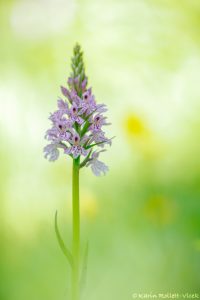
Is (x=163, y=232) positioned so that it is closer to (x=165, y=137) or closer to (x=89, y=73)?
(x=165, y=137)

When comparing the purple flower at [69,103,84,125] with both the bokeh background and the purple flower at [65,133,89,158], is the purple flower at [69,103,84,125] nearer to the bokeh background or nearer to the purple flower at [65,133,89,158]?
the purple flower at [65,133,89,158]

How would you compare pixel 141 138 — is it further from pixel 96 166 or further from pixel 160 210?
pixel 96 166

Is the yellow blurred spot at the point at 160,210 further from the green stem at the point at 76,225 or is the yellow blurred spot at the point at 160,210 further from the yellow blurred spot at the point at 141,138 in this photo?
the green stem at the point at 76,225

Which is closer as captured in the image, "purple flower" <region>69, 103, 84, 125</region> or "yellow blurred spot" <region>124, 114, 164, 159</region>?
"purple flower" <region>69, 103, 84, 125</region>

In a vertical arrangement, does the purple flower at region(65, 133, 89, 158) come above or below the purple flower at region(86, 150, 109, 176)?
above

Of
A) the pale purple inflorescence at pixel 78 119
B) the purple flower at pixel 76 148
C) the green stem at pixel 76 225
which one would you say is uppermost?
the pale purple inflorescence at pixel 78 119

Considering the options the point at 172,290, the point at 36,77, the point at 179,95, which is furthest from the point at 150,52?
the point at 172,290

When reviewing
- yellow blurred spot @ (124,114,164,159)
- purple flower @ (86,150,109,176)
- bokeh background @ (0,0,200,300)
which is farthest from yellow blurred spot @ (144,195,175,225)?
purple flower @ (86,150,109,176)

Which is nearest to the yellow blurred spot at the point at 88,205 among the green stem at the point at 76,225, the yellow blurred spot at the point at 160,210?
the yellow blurred spot at the point at 160,210
